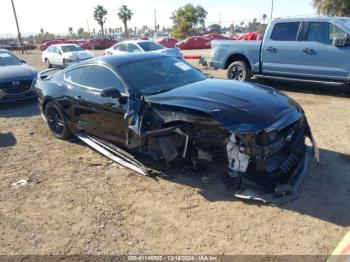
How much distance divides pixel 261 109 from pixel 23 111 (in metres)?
7.45

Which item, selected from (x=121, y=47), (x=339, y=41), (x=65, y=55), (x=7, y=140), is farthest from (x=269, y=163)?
(x=65, y=55)

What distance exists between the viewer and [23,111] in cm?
975

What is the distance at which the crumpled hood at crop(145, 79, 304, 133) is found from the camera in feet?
13.4

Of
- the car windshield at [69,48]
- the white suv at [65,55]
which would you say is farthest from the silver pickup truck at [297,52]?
the car windshield at [69,48]

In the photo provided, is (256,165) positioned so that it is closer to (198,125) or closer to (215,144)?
(215,144)

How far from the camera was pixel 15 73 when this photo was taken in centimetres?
1016

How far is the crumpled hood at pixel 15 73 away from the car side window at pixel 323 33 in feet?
25.3

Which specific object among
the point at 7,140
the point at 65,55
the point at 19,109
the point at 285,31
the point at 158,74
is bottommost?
the point at 65,55

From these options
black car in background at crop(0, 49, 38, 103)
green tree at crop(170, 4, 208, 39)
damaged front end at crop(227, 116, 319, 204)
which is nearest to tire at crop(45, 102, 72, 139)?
black car in background at crop(0, 49, 38, 103)

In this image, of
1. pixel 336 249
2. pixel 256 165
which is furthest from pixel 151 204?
pixel 336 249

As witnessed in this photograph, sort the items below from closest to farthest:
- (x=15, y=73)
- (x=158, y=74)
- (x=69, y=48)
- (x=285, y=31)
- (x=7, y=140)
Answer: (x=158, y=74)
(x=7, y=140)
(x=285, y=31)
(x=15, y=73)
(x=69, y=48)

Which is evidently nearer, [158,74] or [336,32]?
[158,74]

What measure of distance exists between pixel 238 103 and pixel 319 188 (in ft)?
4.78

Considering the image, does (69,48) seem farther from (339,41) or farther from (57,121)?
(339,41)
